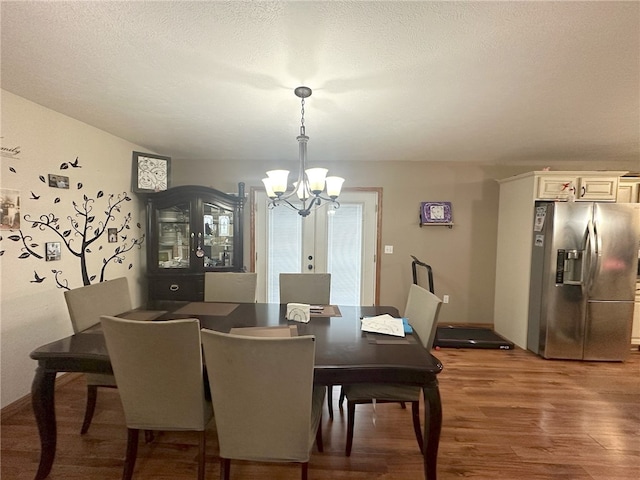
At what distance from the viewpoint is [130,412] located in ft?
4.97

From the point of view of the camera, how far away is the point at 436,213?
3984 mm

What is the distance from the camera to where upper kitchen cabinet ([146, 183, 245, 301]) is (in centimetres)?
351

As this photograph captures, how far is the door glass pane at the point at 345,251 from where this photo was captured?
4074 mm

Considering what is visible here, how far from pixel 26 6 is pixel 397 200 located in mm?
3612

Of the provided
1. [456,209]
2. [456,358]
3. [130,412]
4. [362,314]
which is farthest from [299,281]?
[456,209]

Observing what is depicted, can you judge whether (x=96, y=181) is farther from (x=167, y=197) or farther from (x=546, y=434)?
(x=546, y=434)

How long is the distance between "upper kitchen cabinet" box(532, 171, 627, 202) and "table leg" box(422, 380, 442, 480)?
2.76 m

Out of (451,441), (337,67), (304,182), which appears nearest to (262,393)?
(304,182)

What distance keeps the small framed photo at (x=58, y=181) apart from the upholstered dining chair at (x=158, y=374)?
69.2 inches

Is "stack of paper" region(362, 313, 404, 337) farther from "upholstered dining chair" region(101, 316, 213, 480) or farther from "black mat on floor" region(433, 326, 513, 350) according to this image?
"black mat on floor" region(433, 326, 513, 350)

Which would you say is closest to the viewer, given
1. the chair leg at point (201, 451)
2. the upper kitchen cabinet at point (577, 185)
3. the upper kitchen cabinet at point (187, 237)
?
the chair leg at point (201, 451)

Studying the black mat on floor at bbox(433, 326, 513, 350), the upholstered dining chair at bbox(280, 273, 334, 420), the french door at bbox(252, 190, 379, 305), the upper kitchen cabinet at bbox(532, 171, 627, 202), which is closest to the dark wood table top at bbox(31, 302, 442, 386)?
the upholstered dining chair at bbox(280, 273, 334, 420)

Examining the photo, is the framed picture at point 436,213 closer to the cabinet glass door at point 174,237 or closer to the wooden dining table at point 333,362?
the wooden dining table at point 333,362

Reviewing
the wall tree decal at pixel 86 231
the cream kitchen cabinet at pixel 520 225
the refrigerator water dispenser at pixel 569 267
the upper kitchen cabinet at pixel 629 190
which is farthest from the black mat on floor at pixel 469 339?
the wall tree decal at pixel 86 231
